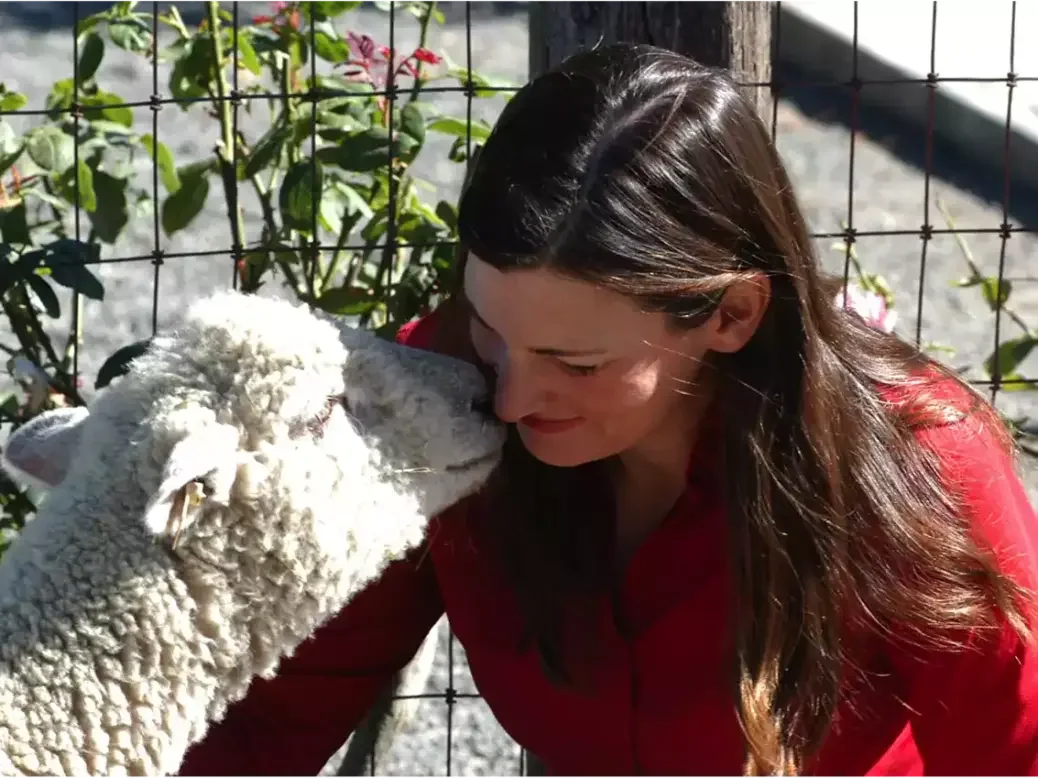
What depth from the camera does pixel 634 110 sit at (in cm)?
185

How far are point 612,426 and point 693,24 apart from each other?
2.49ft

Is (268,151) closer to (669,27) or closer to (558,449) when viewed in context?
(669,27)

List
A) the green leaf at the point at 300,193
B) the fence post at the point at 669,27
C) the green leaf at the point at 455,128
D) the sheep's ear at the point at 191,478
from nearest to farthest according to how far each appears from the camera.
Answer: the sheep's ear at the point at 191,478 → the fence post at the point at 669,27 → the green leaf at the point at 300,193 → the green leaf at the point at 455,128

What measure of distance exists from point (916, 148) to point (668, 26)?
6.17 metres

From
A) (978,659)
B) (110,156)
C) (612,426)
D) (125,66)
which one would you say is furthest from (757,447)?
(125,66)

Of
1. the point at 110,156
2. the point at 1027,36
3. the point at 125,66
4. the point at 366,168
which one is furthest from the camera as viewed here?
the point at 125,66

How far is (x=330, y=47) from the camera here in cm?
285

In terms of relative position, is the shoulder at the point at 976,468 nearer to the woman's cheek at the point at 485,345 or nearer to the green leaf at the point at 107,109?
the woman's cheek at the point at 485,345

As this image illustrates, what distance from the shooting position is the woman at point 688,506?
1.85 meters

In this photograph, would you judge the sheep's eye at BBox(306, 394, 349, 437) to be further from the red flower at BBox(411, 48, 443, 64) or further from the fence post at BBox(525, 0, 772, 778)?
the red flower at BBox(411, 48, 443, 64)

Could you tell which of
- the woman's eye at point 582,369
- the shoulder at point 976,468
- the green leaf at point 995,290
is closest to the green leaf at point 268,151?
the woman's eye at point 582,369

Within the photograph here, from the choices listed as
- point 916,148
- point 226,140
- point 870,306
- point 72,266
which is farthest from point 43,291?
point 916,148

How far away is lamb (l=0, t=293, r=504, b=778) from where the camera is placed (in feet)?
6.01

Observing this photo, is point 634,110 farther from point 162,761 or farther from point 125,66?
point 125,66
